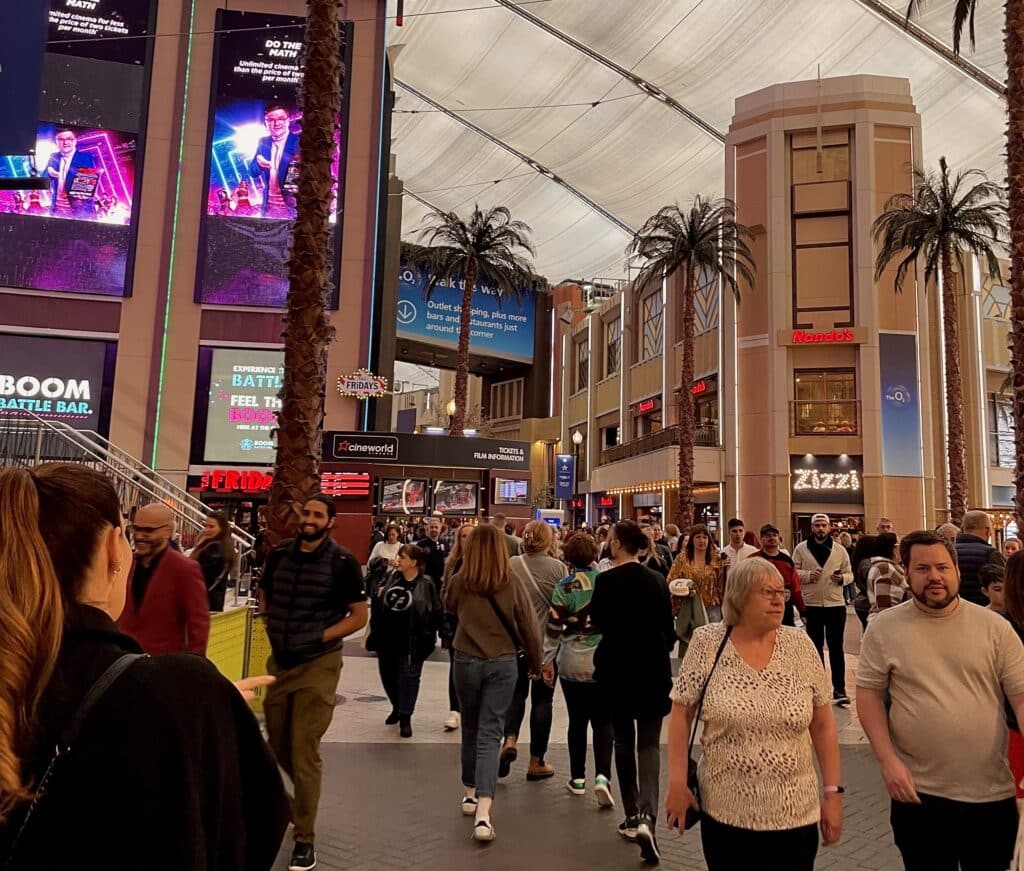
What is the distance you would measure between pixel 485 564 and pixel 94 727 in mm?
4105

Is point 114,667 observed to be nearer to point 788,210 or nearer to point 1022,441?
point 1022,441

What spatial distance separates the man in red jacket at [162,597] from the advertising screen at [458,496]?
65.7ft

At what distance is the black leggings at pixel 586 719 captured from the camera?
209 inches

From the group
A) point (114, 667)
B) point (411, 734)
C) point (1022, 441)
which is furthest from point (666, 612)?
point (1022, 441)

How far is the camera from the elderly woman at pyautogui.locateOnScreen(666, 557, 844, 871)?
2877mm

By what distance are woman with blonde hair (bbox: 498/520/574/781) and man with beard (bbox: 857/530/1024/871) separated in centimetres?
288

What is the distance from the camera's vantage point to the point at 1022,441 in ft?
32.7

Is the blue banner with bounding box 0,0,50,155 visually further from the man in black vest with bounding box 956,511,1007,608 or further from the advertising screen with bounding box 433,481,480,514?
the advertising screen with bounding box 433,481,480,514

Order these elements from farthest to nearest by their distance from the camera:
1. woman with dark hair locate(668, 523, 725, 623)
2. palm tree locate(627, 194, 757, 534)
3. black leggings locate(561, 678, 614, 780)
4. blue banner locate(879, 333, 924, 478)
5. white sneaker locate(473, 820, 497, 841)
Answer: blue banner locate(879, 333, 924, 478) → palm tree locate(627, 194, 757, 534) → woman with dark hair locate(668, 523, 725, 623) → black leggings locate(561, 678, 614, 780) → white sneaker locate(473, 820, 497, 841)

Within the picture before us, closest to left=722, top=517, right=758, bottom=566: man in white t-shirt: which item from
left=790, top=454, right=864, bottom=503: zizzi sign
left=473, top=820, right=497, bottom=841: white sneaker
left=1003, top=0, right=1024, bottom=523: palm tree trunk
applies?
left=1003, top=0, right=1024, bottom=523: palm tree trunk

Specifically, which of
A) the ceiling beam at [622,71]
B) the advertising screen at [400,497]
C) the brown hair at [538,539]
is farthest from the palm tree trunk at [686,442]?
the brown hair at [538,539]

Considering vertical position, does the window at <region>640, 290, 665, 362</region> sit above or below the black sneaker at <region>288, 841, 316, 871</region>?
above

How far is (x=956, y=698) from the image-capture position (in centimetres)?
302

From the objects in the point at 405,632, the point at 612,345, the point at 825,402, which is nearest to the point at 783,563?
the point at 405,632
